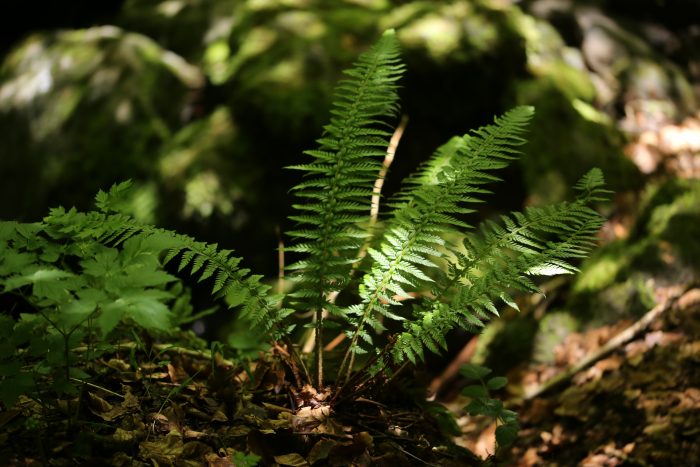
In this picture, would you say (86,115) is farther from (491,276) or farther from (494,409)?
(494,409)

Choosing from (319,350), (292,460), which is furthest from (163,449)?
(319,350)

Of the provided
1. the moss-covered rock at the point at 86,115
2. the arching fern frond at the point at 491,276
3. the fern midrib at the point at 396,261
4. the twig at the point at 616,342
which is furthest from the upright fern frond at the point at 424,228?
the moss-covered rock at the point at 86,115

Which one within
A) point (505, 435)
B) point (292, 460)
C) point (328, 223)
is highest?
point (328, 223)

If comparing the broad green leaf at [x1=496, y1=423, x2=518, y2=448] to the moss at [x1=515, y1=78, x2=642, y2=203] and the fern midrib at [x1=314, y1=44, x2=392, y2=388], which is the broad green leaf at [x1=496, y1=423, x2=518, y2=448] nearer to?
the fern midrib at [x1=314, y1=44, x2=392, y2=388]

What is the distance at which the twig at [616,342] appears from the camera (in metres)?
2.88

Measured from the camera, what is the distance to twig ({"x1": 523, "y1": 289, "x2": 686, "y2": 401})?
2877 millimetres

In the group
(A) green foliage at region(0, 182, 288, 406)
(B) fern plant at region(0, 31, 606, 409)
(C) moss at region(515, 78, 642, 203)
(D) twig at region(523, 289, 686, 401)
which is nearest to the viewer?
(A) green foliage at region(0, 182, 288, 406)

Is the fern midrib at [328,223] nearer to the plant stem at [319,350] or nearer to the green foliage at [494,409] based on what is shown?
the plant stem at [319,350]

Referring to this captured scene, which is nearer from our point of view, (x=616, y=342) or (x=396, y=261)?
(x=396, y=261)

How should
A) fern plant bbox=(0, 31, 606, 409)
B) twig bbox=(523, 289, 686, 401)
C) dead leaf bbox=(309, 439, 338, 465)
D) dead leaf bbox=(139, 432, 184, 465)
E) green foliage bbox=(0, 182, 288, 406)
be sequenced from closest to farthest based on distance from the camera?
green foliage bbox=(0, 182, 288, 406) < dead leaf bbox=(139, 432, 184, 465) < dead leaf bbox=(309, 439, 338, 465) < fern plant bbox=(0, 31, 606, 409) < twig bbox=(523, 289, 686, 401)

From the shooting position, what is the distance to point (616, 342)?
2.90 meters

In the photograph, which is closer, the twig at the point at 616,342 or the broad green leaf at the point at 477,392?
the broad green leaf at the point at 477,392

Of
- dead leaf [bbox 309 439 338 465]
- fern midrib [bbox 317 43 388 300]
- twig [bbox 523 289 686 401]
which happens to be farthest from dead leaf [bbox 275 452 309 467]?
twig [bbox 523 289 686 401]

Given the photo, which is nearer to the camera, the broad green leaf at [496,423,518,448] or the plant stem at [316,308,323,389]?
the broad green leaf at [496,423,518,448]
